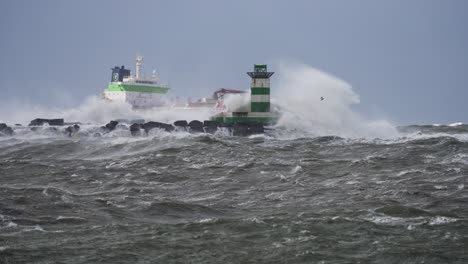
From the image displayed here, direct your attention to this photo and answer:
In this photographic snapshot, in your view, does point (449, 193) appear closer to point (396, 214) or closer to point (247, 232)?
point (396, 214)

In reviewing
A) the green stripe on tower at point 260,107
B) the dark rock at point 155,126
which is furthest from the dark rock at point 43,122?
the green stripe on tower at point 260,107

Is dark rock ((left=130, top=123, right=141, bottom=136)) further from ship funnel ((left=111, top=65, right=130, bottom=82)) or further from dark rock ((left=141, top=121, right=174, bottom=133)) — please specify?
ship funnel ((left=111, top=65, right=130, bottom=82))

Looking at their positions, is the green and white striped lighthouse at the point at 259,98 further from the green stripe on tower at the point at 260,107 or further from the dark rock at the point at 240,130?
the dark rock at the point at 240,130

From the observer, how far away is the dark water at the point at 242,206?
1067 centimetres

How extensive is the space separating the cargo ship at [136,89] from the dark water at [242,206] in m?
43.4

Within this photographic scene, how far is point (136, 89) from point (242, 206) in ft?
187

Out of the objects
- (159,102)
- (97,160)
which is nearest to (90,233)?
(97,160)

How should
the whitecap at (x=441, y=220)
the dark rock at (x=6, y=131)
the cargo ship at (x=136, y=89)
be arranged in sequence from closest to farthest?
1. the whitecap at (x=441, y=220)
2. the dark rock at (x=6, y=131)
3. the cargo ship at (x=136, y=89)

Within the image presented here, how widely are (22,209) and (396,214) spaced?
27.7 feet

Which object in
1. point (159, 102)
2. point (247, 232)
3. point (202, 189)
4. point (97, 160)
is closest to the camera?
point (247, 232)

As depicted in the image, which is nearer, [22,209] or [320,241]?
[320,241]

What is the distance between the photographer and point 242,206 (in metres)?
15.1

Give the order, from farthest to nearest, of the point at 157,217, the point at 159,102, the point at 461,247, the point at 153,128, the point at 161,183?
1. the point at 159,102
2. the point at 153,128
3. the point at 161,183
4. the point at 157,217
5. the point at 461,247

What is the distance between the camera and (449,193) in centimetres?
1543
